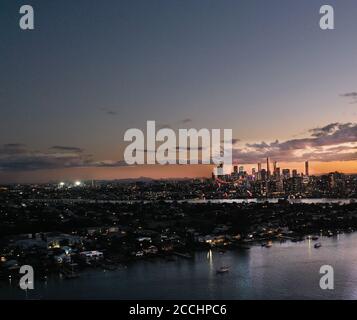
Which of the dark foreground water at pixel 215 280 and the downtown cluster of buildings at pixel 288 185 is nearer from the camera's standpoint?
the dark foreground water at pixel 215 280

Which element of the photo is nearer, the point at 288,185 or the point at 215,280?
the point at 215,280

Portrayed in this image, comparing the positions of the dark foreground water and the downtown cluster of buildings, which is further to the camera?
the downtown cluster of buildings

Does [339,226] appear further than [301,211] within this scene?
No

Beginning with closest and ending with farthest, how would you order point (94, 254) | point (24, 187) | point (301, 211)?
point (94, 254)
point (301, 211)
point (24, 187)

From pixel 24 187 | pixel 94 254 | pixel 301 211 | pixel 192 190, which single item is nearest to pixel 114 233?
pixel 94 254
